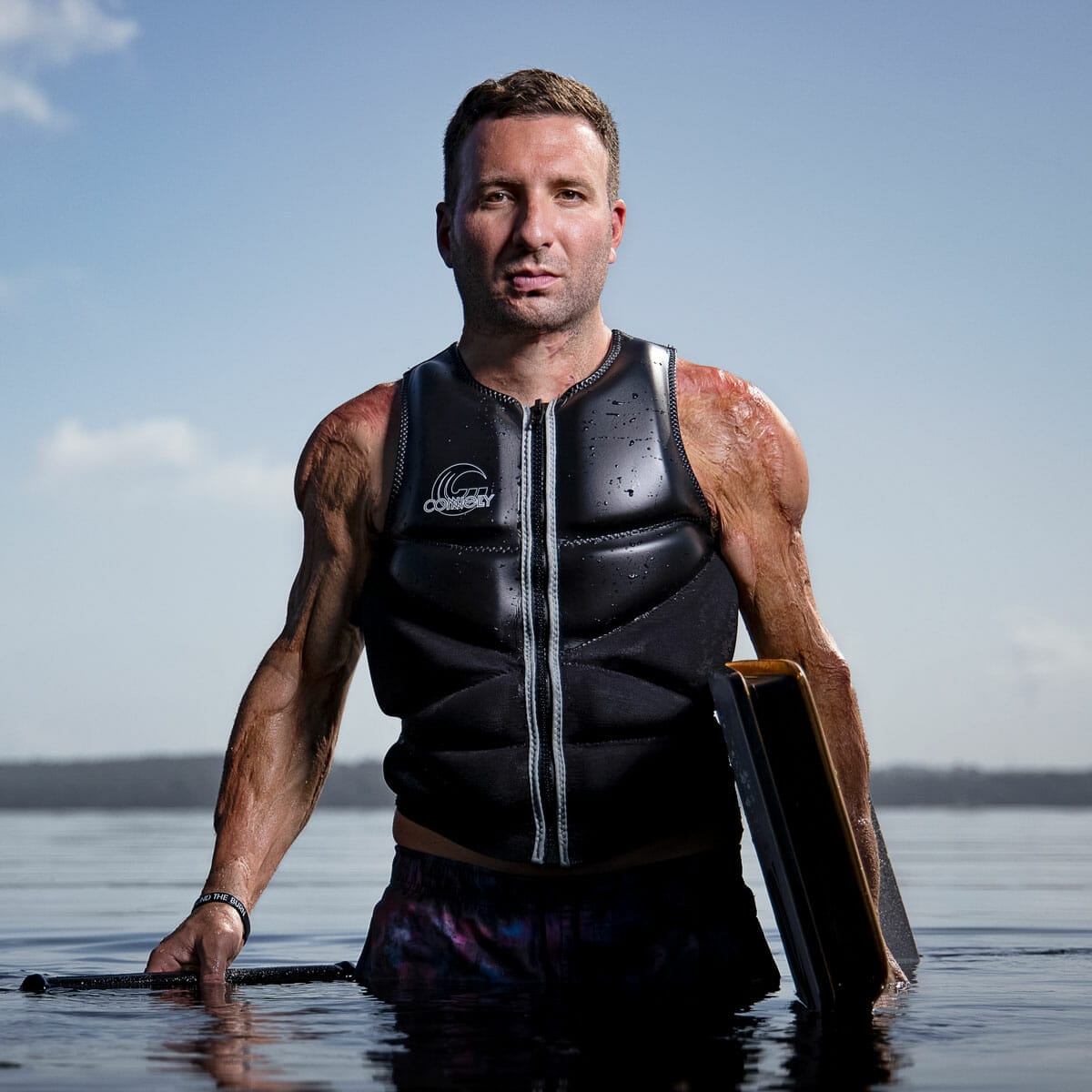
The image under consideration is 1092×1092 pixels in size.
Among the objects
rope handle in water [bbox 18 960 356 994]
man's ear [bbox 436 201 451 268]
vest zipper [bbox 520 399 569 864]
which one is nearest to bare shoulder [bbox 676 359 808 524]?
vest zipper [bbox 520 399 569 864]

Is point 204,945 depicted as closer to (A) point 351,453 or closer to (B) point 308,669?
(B) point 308,669

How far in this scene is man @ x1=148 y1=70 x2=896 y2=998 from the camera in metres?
3.24

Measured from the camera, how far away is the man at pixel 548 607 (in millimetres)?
3240

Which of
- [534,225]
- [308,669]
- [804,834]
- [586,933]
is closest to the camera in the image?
[804,834]

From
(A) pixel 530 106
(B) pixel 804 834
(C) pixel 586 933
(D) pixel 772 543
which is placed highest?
(A) pixel 530 106

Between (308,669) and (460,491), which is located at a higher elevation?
(460,491)

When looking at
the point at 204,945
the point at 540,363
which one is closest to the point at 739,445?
the point at 540,363

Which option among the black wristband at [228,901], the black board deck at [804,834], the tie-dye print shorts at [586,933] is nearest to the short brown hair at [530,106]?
the black board deck at [804,834]

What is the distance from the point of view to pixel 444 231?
360cm

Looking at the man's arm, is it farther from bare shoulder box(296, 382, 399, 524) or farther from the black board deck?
the black board deck

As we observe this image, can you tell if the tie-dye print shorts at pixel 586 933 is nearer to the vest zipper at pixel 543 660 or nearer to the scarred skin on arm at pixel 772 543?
the vest zipper at pixel 543 660

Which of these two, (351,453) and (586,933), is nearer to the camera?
(586,933)

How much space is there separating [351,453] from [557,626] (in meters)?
0.62

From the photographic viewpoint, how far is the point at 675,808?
3277mm
